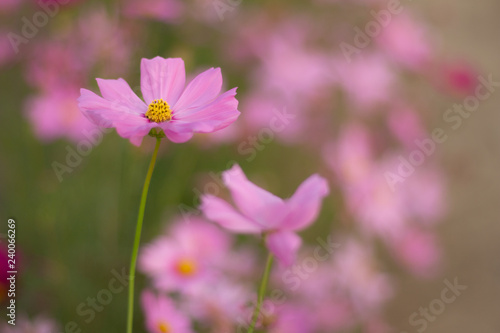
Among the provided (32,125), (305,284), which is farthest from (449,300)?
(32,125)

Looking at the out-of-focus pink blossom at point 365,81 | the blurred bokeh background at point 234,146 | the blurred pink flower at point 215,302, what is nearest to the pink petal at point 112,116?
the blurred pink flower at point 215,302

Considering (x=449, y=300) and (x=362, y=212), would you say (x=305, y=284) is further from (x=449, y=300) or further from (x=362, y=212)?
(x=449, y=300)

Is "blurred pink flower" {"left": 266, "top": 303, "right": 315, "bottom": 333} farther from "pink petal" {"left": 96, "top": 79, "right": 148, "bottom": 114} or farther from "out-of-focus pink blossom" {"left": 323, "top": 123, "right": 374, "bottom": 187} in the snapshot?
"out-of-focus pink blossom" {"left": 323, "top": 123, "right": 374, "bottom": 187}

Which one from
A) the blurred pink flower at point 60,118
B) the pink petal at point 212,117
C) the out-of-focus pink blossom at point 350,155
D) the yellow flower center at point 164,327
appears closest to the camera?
the pink petal at point 212,117

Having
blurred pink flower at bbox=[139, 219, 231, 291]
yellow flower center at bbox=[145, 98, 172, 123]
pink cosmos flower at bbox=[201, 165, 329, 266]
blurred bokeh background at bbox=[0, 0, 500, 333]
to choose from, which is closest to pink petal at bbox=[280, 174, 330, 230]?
pink cosmos flower at bbox=[201, 165, 329, 266]

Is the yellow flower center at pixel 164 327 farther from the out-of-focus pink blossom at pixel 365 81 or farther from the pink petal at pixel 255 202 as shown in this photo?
the out-of-focus pink blossom at pixel 365 81
